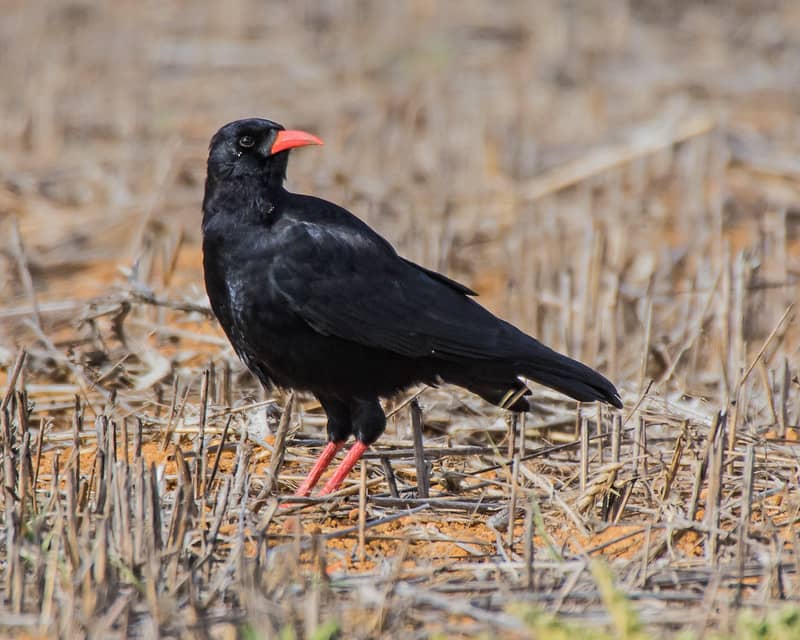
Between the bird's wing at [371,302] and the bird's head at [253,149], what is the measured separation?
0.31 m

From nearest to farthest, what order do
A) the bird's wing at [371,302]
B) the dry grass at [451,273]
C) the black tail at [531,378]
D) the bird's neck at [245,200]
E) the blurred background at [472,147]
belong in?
the dry grass at [451,273]
the black tail at [531,378]
the bird's wing at [371,302]
the bird's neck at [245,200]
the blurred background at [472,147]

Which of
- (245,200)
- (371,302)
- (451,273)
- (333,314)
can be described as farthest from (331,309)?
(451,273)

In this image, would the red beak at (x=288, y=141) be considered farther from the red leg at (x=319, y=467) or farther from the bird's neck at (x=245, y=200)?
the red leg at (x=319, y=467)

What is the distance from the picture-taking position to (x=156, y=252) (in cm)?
895

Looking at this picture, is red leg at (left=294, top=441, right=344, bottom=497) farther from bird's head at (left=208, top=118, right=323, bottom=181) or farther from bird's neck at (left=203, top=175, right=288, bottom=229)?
bird's head at (left=208, top=118, right=323, bottom=181)

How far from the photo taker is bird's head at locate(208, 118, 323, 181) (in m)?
5.46

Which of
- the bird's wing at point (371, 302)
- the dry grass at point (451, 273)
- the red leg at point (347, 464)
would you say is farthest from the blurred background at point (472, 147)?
the red leg at point (347, 464)

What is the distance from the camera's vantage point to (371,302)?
540cm

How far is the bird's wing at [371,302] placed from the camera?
5266 mm

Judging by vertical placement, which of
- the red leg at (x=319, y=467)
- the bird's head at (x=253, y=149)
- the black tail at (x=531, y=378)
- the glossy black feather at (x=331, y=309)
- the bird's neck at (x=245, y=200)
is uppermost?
the bird's head at (x=253, y=149)

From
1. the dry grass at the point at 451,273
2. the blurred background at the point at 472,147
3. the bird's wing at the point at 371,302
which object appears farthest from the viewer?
the blurred background at the point at 472,147

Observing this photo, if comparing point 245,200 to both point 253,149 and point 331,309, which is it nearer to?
point 253,149

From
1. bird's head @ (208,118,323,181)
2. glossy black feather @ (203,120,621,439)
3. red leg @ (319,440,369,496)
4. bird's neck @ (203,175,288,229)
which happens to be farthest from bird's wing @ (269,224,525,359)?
red leg @ (319,440,369,496)

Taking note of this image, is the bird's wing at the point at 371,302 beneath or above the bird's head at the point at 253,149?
beneath
